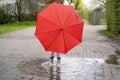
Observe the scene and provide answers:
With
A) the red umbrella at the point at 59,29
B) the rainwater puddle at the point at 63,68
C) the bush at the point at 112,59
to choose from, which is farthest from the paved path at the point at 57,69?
the red umbrella at the point at 59,29

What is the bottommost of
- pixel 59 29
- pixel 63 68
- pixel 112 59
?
pixel 112 59

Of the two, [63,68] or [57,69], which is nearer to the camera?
[57,69]

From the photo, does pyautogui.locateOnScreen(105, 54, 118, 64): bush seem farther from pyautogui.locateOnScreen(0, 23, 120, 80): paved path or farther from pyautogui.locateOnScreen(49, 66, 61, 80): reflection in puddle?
pyautogui.locateOnScreen(49, 66, 61, 80): reflection in puddle

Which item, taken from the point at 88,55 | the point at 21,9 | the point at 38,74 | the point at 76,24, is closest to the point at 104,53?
the point at 88,55

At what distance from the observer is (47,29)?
22.6 feet

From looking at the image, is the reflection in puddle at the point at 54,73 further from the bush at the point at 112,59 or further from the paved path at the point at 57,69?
the bush at the point at 112,59

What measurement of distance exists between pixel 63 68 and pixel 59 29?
1.23m

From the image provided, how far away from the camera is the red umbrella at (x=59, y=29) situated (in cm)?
679

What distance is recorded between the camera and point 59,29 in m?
6.74

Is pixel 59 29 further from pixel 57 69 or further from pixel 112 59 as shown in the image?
pixel 112 59

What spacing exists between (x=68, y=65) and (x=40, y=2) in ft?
93.8

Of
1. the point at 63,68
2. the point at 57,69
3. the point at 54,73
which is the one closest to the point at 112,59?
the point at 63,68

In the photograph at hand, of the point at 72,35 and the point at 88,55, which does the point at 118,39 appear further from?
the point at 72,35

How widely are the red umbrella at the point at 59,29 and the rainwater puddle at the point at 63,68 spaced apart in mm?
605
